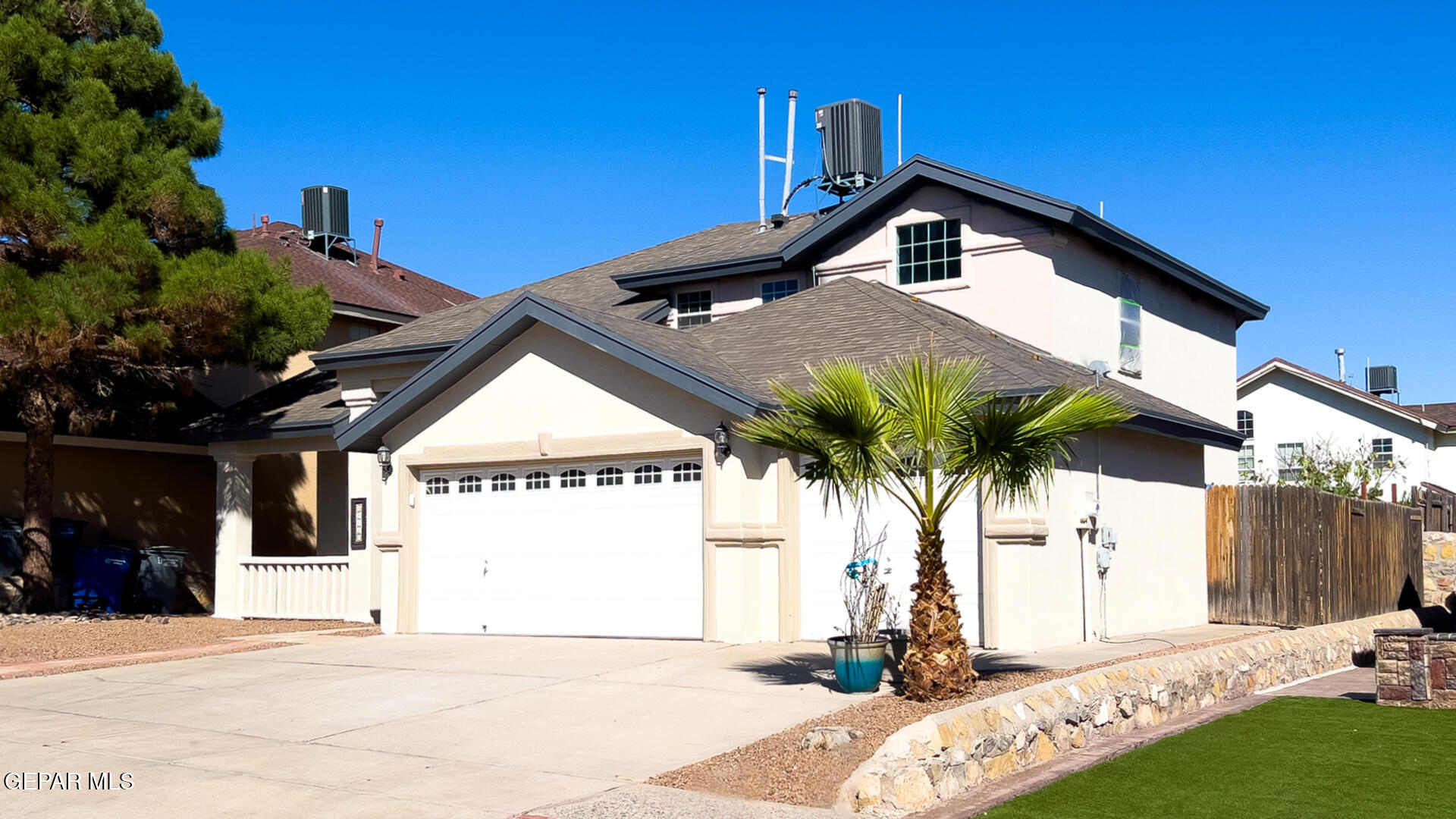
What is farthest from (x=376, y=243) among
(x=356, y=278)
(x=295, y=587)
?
(x=295, y=587)

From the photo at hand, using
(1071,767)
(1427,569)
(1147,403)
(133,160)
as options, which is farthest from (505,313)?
(1427,569)

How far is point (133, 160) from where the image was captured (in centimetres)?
1952

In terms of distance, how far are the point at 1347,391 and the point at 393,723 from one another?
37.7 metres

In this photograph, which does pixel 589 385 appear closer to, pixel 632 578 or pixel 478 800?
pixel 632 578

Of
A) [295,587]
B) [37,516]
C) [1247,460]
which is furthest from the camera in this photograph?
[1247,460]

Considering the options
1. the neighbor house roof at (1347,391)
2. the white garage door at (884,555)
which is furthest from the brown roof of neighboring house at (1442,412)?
the white garage door at (884,555)

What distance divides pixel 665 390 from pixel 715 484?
1.38 meters

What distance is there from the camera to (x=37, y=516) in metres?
19.9

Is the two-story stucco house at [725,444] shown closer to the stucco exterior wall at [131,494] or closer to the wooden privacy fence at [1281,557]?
the wooden privacy fence at [1281,557]

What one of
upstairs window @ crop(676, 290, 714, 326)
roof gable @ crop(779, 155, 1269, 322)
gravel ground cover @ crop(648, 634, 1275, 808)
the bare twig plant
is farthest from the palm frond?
upstairs window @ crop(676, 290, 714, 326)

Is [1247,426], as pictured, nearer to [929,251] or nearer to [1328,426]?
[1328,426]

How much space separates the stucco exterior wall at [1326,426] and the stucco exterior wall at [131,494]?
103 feet

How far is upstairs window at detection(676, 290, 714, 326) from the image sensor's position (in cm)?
2195

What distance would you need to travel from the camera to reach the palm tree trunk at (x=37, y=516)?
65.1ft
